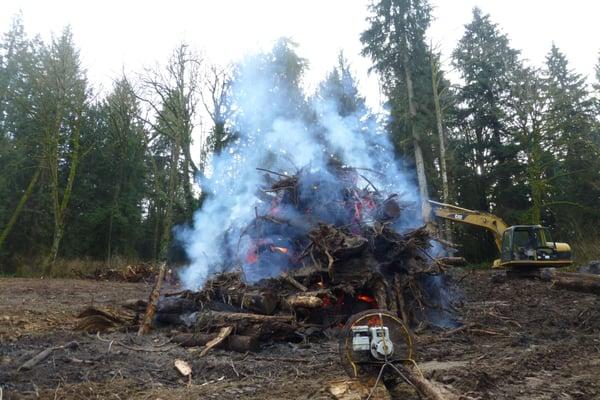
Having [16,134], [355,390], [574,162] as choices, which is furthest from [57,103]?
[574,162]

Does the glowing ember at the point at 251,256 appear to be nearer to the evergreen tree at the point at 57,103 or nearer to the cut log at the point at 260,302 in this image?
the cut log at the point at 260,302

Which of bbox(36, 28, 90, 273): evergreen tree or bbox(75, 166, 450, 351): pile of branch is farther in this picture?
bbox(36, 28, 90, 273): evergreen tree

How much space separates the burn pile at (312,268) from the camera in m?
8.02

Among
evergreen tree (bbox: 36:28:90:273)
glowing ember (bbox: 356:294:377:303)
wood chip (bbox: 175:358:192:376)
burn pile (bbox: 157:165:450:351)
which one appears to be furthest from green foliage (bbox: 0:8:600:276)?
wood chip (bbox: 175:358:192:376)

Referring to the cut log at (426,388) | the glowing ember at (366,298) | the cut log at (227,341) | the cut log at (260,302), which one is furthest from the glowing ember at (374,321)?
the glowing ember at (366,298)

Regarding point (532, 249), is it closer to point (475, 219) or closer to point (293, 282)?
point (475, 219)

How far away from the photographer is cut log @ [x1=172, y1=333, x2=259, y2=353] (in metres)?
7.04

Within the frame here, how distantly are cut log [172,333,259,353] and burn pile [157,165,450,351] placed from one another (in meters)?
0.02

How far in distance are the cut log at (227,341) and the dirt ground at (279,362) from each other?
176 mm

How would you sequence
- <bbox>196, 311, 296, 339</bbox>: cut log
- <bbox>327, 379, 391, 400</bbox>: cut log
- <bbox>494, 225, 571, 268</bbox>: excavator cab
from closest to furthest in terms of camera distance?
<bbox>327, 379, 391, 400</bbox>: cut log → <bbox>196, 311, 296, 339</bbox>: cut log → <bbox>494, 225, 571, 268</bbox>: excavator cab

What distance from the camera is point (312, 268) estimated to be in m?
9.02

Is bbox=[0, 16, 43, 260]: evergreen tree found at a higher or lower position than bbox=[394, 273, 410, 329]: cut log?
higher

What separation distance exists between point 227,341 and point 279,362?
1.26 metres

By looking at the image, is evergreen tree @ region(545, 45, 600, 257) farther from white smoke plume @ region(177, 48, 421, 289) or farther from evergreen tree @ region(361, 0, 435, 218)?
white smoke plume @ region(177, 48, 421, 289)
